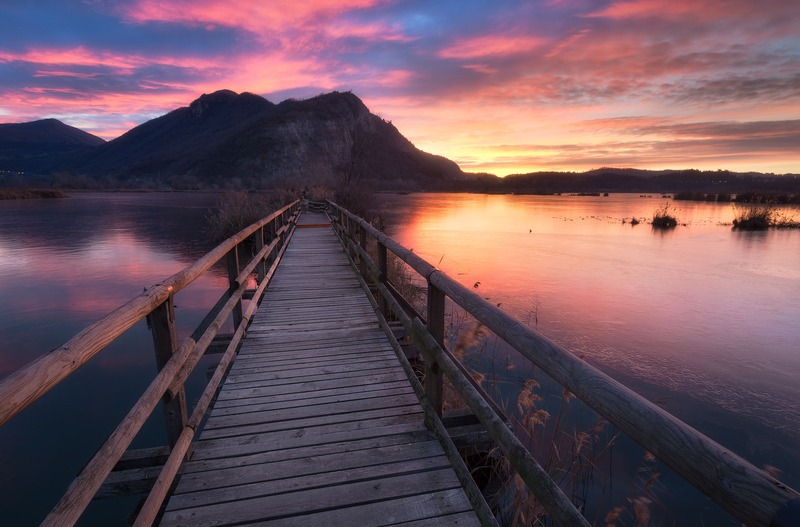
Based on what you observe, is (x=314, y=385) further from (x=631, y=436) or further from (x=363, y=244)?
(x=363, y=244)

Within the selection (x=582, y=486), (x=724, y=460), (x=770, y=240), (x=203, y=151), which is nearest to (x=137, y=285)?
(x=582, y=486)

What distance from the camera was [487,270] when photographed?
51.2ft

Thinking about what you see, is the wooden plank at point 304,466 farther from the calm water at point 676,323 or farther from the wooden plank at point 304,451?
the calm water at point 676,323

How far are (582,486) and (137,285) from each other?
1487cm

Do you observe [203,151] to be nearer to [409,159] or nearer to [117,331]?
[409,159]

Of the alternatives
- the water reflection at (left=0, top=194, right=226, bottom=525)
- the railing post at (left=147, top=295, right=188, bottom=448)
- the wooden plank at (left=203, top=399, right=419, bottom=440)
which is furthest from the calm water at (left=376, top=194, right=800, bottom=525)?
the water reflection at (left=0, top=194, right=226, bottom=525)

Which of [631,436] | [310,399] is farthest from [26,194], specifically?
[631,436]

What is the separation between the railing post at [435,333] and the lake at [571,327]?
2657 mm

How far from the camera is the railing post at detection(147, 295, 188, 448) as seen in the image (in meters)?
2.42

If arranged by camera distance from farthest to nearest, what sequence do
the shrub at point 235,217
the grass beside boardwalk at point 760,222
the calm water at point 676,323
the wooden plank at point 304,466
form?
the grass beside boardwalk at point 760,222 < the shrub at point 235,217 < the calm water at point 676,323 < the wooden plank at point 304,466

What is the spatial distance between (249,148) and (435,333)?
12122 centimetres

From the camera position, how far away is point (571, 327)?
9.46 meters

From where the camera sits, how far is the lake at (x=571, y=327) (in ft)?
18.0

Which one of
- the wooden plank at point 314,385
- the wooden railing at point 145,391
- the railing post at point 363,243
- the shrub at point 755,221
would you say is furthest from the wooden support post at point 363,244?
the shrub at point 755,221
